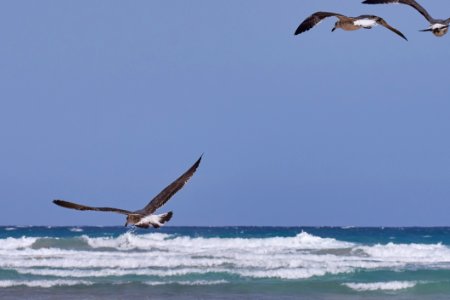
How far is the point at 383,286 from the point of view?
18375mm

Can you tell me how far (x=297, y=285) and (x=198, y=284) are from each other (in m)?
1.85

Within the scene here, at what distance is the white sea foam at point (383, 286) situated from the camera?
59.7ft

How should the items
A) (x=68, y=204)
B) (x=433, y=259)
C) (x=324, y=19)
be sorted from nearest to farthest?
1. (x=68, y=204)
2. (x=324, y=19)
3. (x=433, y=259)

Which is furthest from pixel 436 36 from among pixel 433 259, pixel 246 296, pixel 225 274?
pixel 433 259

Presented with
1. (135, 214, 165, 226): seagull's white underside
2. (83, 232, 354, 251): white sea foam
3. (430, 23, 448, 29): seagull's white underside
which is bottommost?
(135, 214, 165, 226): seagull's white underside

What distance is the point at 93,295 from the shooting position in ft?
55.7

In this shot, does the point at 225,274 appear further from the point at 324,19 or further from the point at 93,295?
the point at 324,19

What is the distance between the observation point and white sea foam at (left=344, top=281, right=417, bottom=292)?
1820cm

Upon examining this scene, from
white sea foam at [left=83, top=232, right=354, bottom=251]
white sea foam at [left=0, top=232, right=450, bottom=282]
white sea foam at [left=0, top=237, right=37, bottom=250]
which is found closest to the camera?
white sea foam at [left=0, top=232, right=450, bottom=282]

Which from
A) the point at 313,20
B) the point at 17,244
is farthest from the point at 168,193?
the point at 17,244

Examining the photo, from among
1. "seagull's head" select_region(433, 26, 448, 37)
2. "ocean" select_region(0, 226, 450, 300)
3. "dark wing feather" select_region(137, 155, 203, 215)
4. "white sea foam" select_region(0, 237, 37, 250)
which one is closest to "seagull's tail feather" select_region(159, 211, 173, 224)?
"dark wing feather" select_region(137, 155, 203, 215)

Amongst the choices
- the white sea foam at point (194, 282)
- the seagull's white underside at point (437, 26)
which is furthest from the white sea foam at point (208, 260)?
the seagull's white underside at point (437, 26)

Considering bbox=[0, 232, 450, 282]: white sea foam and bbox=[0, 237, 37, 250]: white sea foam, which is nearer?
bbox=[0, 232, 450, 282]: white sea foam

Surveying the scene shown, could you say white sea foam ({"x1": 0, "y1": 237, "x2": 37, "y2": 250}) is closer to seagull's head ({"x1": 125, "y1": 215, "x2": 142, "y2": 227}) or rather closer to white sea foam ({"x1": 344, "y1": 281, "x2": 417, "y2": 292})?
white sea foam ({"x1": 344, "y1": 281, "x2": 417, "y2": 292})
